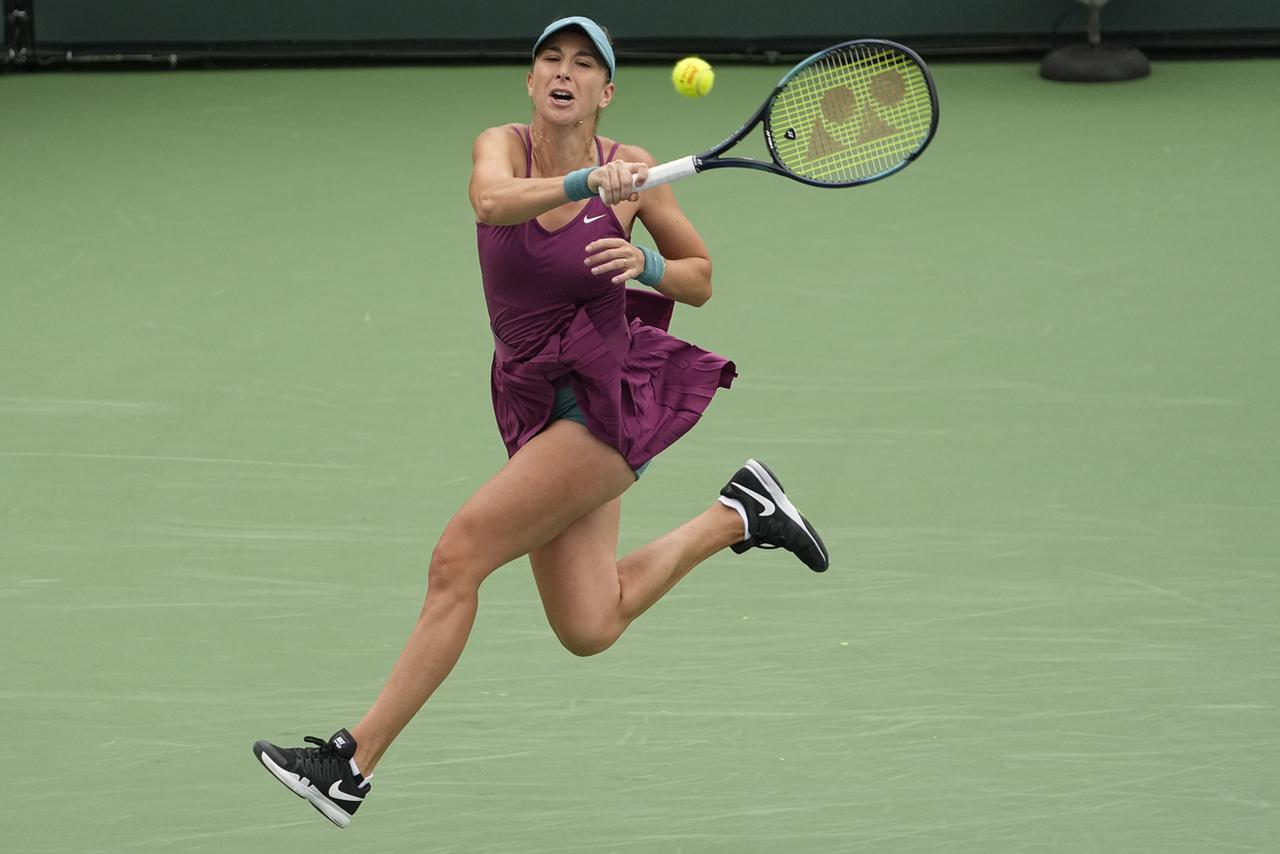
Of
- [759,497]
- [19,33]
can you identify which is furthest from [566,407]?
[19,33]

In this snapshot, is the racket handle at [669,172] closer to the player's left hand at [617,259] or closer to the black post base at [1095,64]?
the player's left hand at [617,259]

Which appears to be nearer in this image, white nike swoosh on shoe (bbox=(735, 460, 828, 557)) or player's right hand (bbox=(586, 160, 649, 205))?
player's right hand (bbox=(586, 160, 649, 205))

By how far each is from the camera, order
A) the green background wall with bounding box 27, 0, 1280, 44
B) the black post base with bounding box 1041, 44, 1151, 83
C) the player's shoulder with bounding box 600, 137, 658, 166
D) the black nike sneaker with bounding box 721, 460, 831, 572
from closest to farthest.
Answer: the player's shoulder with bounding box 600, 137, 658, 166 < the black nike sneaker with bounding box 721, 460, 831, 572 < the black post base with bounding box 1041, 44, 1151, 83 < the green background wall with bounding box 27, 0, 1280, 44

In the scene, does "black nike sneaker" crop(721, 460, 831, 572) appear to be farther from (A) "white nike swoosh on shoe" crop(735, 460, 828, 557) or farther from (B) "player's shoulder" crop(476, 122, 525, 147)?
(B) "player's shoulder" crop(476, 122, 525, 147)

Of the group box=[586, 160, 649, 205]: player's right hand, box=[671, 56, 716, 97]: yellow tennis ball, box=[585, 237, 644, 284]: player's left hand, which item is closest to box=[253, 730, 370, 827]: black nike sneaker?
box=[585, 237, 644, 284]: player's left hand

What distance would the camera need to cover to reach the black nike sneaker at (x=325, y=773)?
364 centimetres

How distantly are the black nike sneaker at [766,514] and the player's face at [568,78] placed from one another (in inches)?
40.9

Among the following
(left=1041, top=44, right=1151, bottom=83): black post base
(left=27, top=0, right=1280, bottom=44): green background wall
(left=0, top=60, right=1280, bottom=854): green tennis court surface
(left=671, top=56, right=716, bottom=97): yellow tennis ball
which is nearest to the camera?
(left=0, top=60, right=1280, bottom=854): green tennis court surface

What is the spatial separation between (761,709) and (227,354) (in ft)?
9.06

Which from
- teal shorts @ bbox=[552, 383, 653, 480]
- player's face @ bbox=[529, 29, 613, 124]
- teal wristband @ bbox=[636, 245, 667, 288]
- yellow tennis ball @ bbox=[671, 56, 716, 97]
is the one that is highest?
player's face @ bbox=[529, 29, 613, 124]

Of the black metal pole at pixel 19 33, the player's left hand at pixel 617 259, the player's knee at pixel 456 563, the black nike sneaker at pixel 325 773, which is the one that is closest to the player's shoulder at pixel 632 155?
the player's left hand at pixel 617 259

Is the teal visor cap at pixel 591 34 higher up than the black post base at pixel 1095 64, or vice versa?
the teal visor cap at pixel 591 34

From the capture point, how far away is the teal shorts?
12.9 feet

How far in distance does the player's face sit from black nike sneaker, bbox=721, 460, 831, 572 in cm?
104
